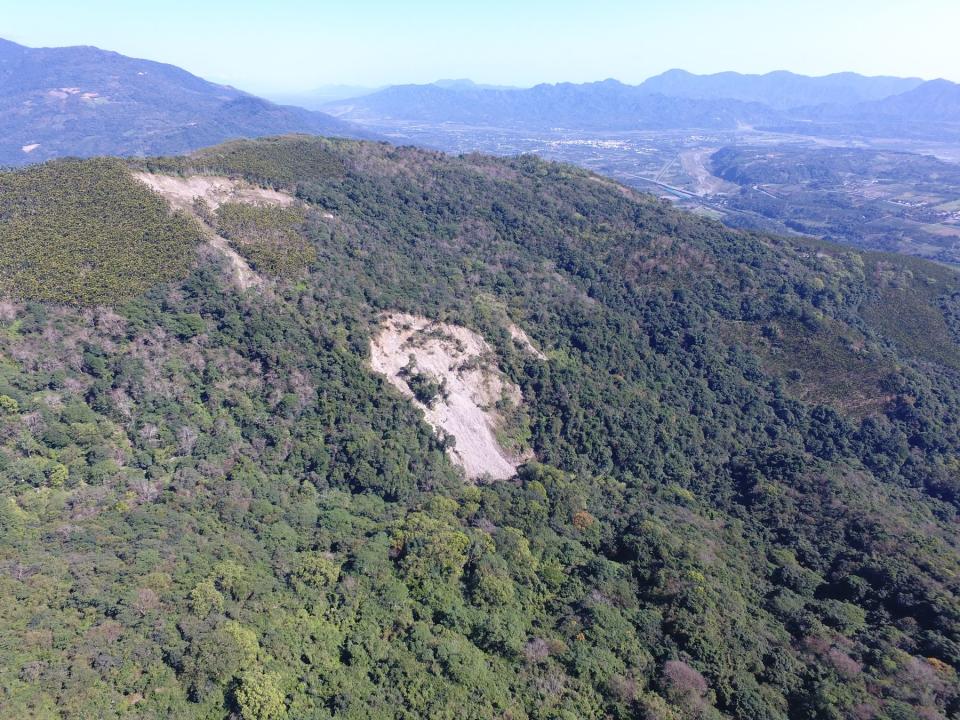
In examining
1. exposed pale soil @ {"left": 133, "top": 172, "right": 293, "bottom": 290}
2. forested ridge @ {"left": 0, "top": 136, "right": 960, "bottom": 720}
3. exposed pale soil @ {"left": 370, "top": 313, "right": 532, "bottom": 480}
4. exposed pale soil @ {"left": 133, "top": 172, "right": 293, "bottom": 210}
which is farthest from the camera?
exposed pale soil @ {"left": 133, "top": 172, "right": 293, "bottom": 210}

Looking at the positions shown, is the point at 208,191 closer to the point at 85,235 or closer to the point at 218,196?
the point at 218,196

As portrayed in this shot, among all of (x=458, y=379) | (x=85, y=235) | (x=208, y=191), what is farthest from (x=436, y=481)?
(x=208, y=191)

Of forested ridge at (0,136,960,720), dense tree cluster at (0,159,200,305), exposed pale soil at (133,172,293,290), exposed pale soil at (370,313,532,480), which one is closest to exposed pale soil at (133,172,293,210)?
exposed pale soil at (133,172,293,290)

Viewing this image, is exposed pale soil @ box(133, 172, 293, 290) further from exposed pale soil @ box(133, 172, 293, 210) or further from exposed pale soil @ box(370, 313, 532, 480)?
exposed pale soil @ box(370, 313, 532, 480)

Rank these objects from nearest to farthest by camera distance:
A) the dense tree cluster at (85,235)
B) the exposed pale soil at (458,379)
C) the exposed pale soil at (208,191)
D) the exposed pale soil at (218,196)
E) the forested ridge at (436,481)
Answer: the forested ridge at (436,481)
the dense tree cluster at (85,235)
the exposed pale soil at (458,379)
the exposed pale soil at (218,196)
the exposed pale soil at (208,191)

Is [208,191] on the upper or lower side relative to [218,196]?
upper

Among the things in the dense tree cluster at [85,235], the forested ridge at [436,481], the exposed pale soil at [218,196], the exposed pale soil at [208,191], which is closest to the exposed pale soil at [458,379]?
the forested ridge at [436,481]

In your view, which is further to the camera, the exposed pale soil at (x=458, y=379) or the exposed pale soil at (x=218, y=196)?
the exposed pale soil at (x=218, y=196)

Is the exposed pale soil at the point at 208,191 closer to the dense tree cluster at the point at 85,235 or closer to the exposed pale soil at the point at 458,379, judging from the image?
the dense tree cluster at the point at 85,235

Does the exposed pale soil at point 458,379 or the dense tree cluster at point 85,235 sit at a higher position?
the dense tree cluster at point 85,235

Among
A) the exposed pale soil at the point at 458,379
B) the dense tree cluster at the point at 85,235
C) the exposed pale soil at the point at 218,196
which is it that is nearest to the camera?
the dense tree cluster at the point at 85,235
